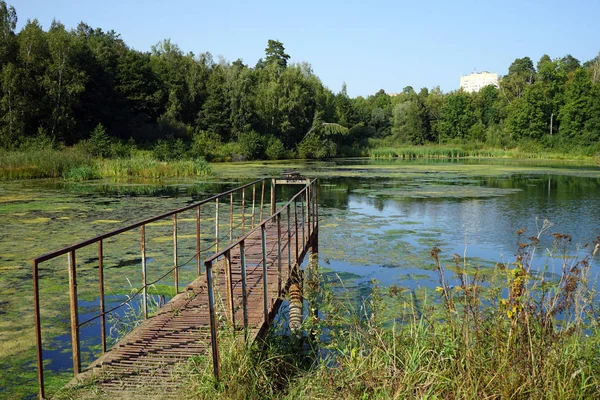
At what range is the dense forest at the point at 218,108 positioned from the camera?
37500mm

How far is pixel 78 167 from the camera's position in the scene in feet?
85.7

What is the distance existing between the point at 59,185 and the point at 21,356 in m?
18.1

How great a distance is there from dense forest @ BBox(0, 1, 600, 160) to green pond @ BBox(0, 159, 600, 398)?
55.8 feet

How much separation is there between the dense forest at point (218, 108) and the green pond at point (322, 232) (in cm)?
1702

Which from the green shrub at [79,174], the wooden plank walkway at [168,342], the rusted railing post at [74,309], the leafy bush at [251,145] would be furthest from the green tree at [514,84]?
the rusted railing post at [74,309]

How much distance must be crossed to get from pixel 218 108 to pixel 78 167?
83.5 ft

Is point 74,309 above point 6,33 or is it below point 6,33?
below

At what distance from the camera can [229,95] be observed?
5100 centimetres

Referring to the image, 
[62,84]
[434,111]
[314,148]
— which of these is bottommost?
[314,148]

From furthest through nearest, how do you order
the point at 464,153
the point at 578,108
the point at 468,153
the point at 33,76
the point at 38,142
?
1. the point at 578,108
2. the point at 468,153
3. the point at 464,153
4. the point at 33,76
5. the point at 38,142

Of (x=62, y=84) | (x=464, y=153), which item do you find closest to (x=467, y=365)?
(x=62, y=84)

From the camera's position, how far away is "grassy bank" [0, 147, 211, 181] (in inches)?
971

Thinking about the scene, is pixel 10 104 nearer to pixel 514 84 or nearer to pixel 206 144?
pixel 206 144

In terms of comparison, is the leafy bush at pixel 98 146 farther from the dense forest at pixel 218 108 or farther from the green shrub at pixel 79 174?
the green shrub at pixel 79 174
